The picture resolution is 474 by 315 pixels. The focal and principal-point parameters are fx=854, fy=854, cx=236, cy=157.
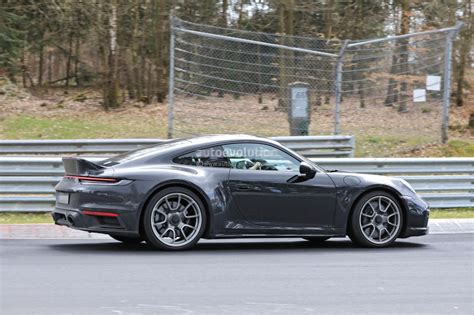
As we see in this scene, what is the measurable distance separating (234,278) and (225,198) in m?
1.66

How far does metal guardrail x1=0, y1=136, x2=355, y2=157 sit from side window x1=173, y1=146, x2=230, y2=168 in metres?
4.67

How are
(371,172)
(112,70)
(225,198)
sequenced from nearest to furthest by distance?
1. (225,198)
2. (371,172)
3. (112,70)

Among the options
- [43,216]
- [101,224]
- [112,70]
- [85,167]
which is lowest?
[43,216]

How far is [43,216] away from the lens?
12281 mm

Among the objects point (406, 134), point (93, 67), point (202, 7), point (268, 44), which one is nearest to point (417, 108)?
point (406, 134)

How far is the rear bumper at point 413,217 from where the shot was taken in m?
9.88

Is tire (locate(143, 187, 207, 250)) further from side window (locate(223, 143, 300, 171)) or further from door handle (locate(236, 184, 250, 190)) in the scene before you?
side window (locate(223, 143, 300, 171))

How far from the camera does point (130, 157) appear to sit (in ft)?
30.6

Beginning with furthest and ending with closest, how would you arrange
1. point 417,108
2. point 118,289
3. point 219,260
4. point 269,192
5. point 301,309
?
point 417,108
point 269,192
point 219,260
point 118,289
point 301,309

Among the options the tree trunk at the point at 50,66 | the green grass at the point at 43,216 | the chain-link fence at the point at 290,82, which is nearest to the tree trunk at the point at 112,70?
the tree trunk at the point at 50,66

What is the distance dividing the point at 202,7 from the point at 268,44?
46.0 feet

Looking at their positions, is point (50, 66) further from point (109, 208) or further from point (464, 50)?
point (109, 208)

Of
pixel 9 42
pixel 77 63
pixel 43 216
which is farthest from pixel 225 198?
pixel 77 63

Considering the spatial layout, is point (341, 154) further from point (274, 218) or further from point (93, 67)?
point (93, 67)
